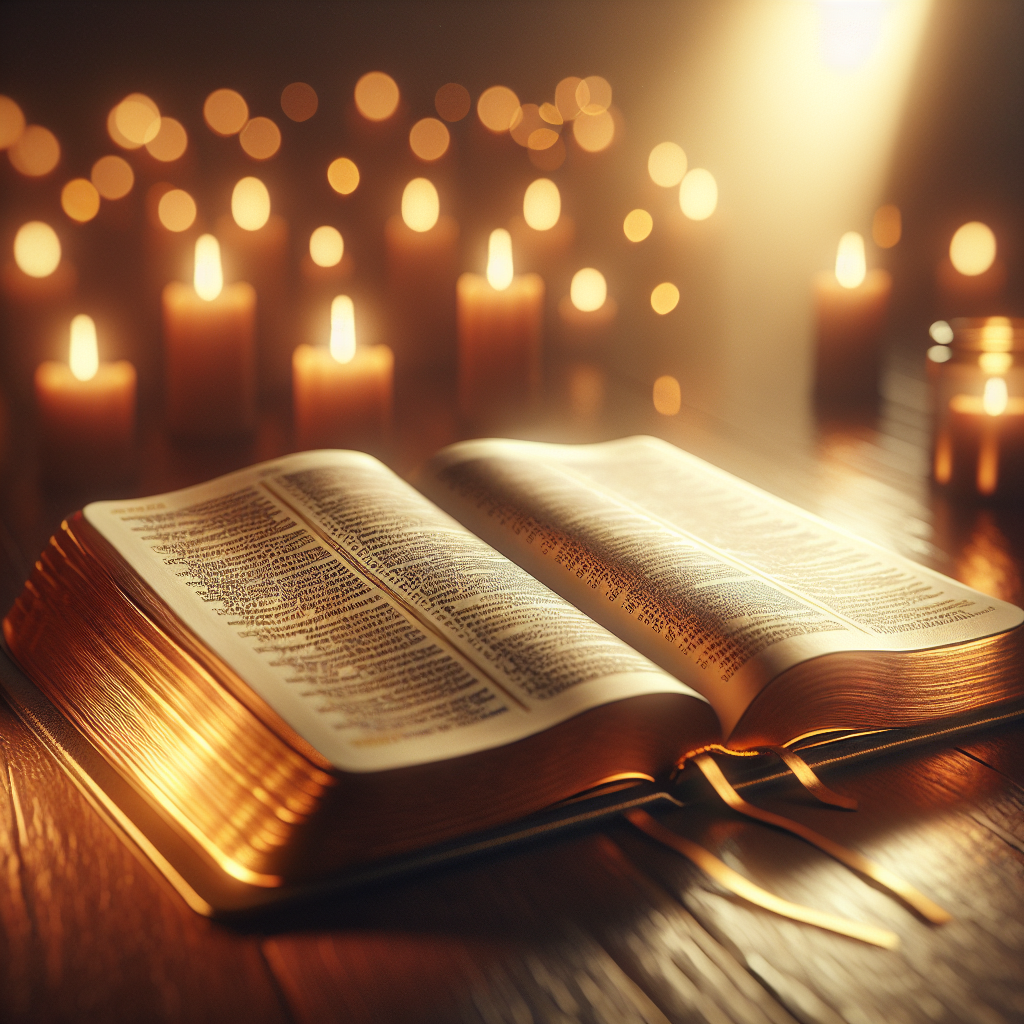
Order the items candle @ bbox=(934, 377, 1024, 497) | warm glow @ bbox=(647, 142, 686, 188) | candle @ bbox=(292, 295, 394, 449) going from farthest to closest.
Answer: warm glow @ bbox=(647, 142, 686, 188), candle @ bbox=(292, 295, 394, 449), candle @ bbox=(934, 377, 1024, 497)

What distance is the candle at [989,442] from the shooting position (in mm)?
925

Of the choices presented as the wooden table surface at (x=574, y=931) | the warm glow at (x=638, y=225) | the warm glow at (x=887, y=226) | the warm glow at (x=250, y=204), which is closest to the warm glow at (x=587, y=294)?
the warm glow at (x=638, y=225)

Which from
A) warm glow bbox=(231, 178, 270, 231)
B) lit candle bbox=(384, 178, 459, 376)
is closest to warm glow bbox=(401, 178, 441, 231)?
lit candle bbox=(384, 178, 459, 376)

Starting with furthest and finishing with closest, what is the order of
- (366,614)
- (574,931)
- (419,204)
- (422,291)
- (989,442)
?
1. (419,204)
2. (422,291)
3. (989,442)
4. (366,614)
5. (574,931)

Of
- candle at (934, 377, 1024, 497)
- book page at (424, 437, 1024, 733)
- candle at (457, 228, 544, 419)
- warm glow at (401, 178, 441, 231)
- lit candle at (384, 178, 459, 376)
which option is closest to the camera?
book page at (424, 437, 1024, 733)

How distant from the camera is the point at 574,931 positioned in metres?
0.43

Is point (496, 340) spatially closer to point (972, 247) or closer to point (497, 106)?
point (497, 106)

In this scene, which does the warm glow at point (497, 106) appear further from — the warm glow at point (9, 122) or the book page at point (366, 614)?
the book page at point (366, 614)

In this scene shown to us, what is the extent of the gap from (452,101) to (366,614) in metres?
1.34

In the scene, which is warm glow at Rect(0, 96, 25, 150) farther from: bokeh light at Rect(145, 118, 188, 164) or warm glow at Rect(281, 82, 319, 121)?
warm glow at Rect(281, 82, 319, 121)

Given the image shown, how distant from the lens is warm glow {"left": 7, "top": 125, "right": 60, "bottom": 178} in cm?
150

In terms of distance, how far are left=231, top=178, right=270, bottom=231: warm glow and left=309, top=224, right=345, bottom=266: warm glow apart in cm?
6

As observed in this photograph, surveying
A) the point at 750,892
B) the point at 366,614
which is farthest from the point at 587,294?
the point at 750,892

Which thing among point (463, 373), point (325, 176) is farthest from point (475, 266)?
point (463, 373)
